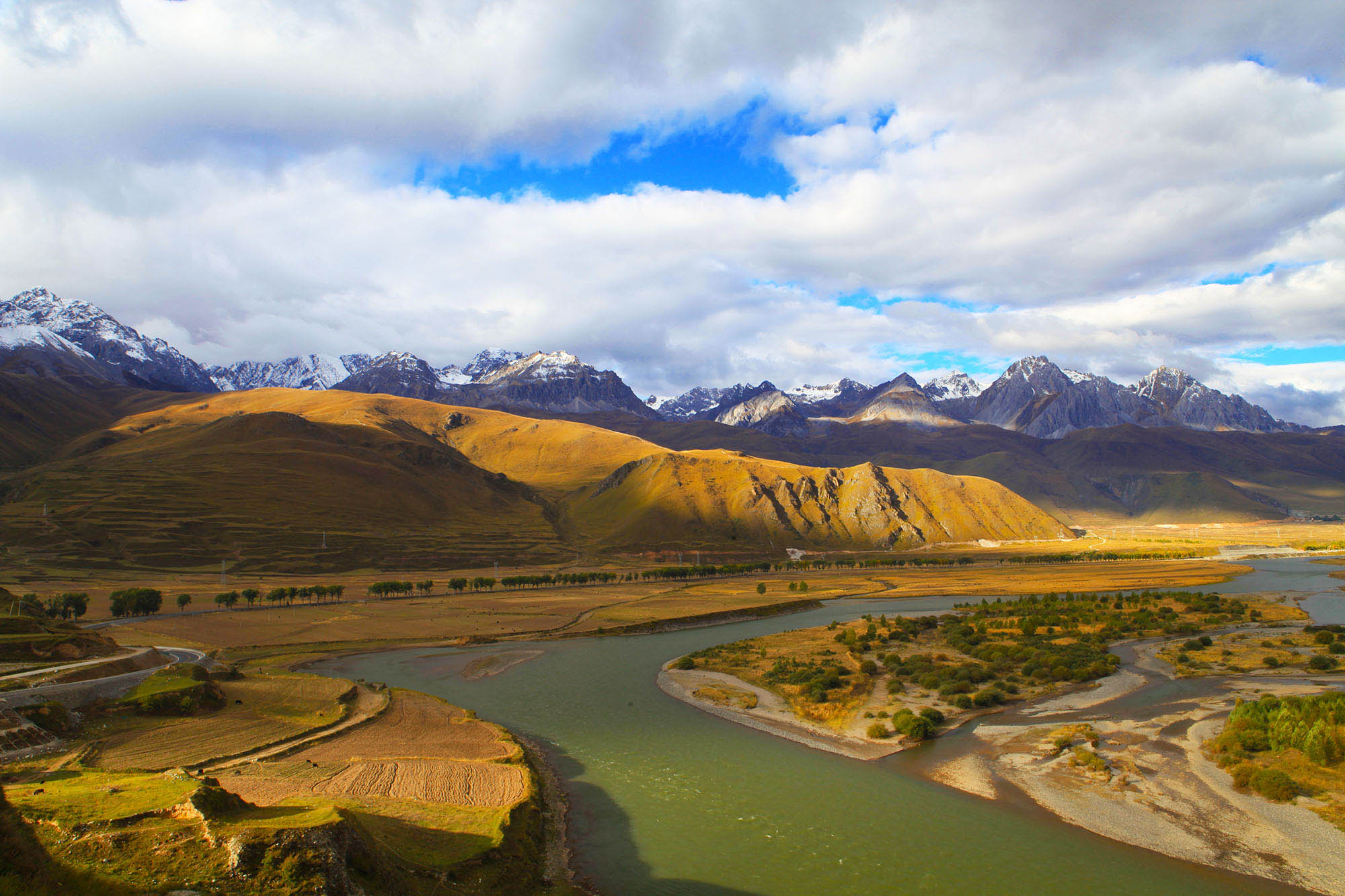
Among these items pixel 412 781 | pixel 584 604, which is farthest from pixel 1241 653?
pixel 584 604

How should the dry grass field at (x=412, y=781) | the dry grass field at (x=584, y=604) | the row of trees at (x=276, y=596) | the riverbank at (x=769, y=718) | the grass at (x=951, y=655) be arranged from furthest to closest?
the row of trees at (x=276, y=596), the dry grass field at (x=584, y=604), the grass at (x=951, y=655), the riverbank at (x=769, y=718), the dry grass field at (x=412, y=781)

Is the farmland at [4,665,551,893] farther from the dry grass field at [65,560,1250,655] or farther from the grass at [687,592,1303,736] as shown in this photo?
the dry grass field at [65,560,1250,655]

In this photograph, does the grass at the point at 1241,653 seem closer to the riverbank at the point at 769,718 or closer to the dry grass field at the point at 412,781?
the riverbank at the point at 769,718

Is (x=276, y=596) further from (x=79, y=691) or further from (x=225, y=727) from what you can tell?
(x=225, y=727)

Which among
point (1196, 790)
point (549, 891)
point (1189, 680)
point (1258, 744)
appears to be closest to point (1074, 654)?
point (1189, 680)

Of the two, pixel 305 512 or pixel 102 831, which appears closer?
pixel 102 831

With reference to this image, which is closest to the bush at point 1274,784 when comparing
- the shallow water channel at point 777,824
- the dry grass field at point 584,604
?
the shallow water channel at point 777,824

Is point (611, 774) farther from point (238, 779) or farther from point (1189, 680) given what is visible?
point (1189, 680)
